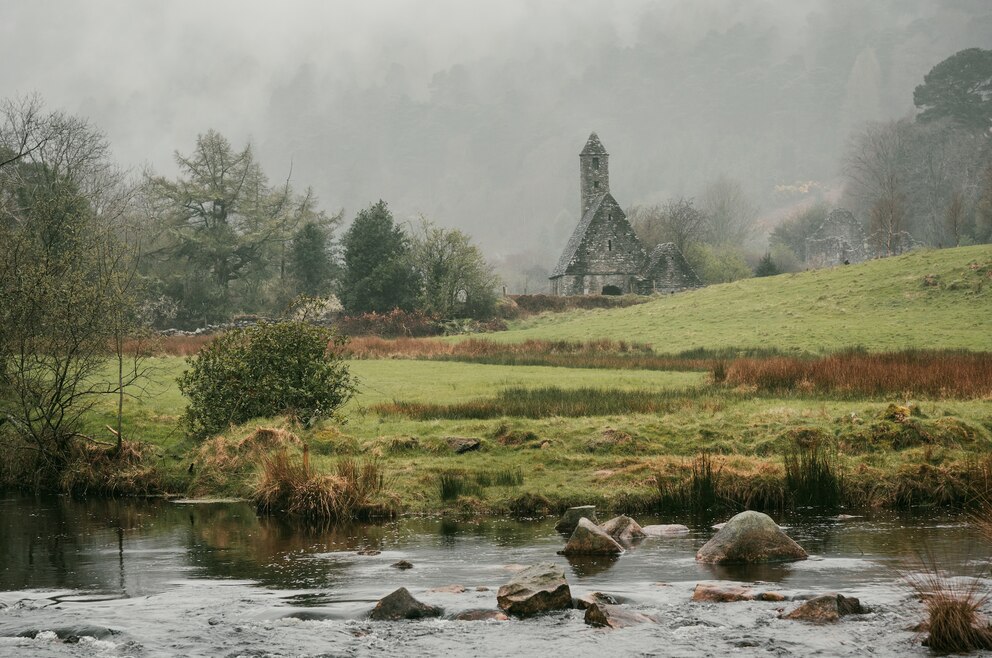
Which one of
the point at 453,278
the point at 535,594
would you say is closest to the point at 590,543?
the point at 535,594

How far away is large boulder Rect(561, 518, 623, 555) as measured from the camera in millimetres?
14750

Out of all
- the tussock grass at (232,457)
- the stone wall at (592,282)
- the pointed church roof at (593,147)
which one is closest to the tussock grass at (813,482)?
the tussock grass at (232,457)

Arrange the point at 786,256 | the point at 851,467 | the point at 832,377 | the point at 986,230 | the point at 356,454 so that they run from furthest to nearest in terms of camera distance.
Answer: the point at 786,256
the point at 986,230
the point at 832,377
the point at 356,454
the point at 851,467

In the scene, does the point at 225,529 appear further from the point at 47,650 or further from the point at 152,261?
the point at 152,261

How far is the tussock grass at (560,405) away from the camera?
25.6 meters

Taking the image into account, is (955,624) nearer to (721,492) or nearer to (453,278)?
(721,492)

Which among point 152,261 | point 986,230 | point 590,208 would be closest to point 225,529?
point 152,261

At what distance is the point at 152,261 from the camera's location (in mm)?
80750

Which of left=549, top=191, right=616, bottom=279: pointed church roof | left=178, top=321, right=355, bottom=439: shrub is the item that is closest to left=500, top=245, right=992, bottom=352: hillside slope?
left=549, top=191, right=616, bottom=279: pointed church roof

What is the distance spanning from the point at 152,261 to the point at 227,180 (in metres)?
9.56

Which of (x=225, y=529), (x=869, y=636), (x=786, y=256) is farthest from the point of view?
(x=786, y=256)

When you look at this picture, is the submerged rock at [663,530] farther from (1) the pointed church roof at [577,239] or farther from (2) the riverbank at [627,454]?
(1) the pointed church roof at [577,239]

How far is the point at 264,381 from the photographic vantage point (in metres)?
24.7

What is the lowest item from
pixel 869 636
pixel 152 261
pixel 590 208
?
pixel 869 636
